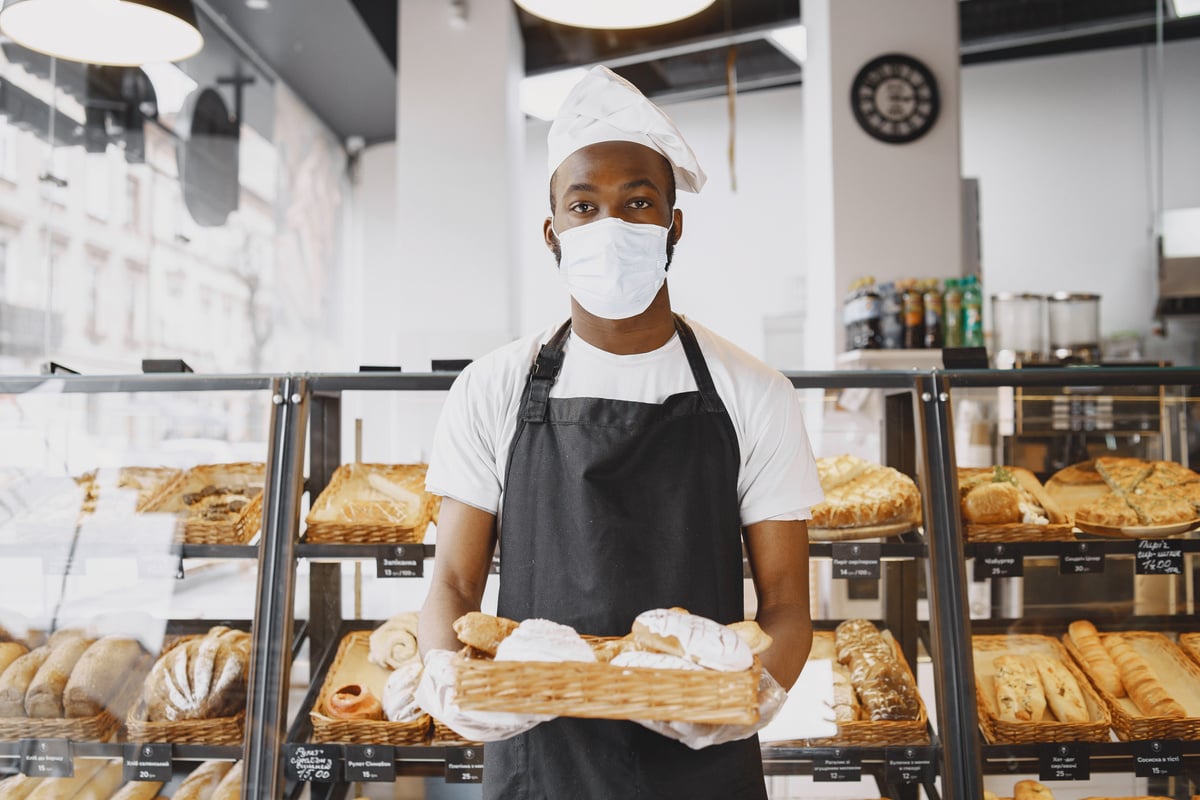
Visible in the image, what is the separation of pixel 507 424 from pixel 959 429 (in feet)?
5.13

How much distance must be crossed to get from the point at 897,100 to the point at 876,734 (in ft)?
11.4

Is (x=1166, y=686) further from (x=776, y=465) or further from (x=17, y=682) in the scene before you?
(x=17, y=682)

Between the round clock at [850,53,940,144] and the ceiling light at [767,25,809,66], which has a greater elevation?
the ceiling light at [767,25,809,66]

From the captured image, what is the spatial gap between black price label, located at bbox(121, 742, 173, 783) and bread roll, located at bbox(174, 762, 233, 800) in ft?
0.80

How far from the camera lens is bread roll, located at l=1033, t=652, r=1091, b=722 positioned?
2250mm

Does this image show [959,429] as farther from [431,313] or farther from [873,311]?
[431,313]

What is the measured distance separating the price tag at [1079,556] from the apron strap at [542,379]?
52.8 inches

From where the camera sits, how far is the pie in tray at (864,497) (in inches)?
86.4

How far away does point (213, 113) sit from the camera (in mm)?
5285

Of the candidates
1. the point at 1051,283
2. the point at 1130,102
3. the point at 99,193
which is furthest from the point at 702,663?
the point at 1130,102

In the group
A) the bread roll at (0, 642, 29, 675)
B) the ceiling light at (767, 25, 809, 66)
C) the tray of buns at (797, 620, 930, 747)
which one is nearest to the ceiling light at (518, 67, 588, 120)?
the ceiling light at (767, 25, 809, 66)

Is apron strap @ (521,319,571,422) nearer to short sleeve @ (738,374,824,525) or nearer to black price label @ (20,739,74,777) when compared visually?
short sleeve @ (738,374,824,525)

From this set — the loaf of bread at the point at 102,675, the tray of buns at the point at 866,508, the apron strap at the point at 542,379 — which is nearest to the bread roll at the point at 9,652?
the loaf of bread at the point at 102,675

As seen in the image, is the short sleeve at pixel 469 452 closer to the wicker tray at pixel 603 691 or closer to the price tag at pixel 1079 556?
the wicker tray at pixel 603 691
